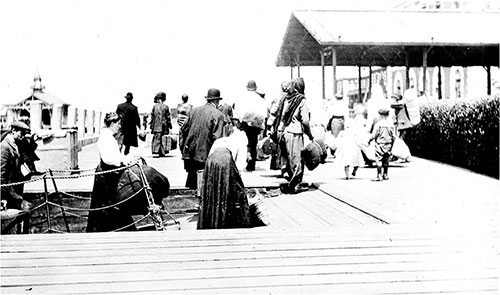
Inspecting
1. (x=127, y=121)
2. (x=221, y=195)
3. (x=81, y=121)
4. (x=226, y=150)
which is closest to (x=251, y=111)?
(x=127, y=121)

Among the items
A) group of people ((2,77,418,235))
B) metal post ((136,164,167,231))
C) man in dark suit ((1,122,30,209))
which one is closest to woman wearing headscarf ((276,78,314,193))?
group of people ((2,77,418,235))

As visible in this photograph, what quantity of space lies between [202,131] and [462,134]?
16.0 feet

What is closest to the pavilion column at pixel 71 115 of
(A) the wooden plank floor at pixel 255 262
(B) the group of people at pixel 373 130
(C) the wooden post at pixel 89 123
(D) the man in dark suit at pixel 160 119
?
(C) the wooden post at pixel 89 123

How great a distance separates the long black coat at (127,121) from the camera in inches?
561

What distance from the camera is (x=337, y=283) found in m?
3.97

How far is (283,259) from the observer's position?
452 centimetres

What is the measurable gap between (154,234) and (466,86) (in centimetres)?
3189

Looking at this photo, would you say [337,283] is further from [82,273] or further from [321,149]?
[321,149]

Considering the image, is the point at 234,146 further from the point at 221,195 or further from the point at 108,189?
the point at 108,189

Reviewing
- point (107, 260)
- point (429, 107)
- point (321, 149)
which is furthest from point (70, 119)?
point (107, 260)

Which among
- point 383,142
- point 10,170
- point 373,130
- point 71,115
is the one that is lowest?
point 10,170

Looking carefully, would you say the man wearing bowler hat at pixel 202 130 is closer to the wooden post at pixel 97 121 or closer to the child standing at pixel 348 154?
the child standing at pixel 348 154

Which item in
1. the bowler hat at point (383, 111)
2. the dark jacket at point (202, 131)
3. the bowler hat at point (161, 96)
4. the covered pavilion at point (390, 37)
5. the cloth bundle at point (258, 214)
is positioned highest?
the covered pavilion at point (390, 37)

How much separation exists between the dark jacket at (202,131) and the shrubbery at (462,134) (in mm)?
3822
